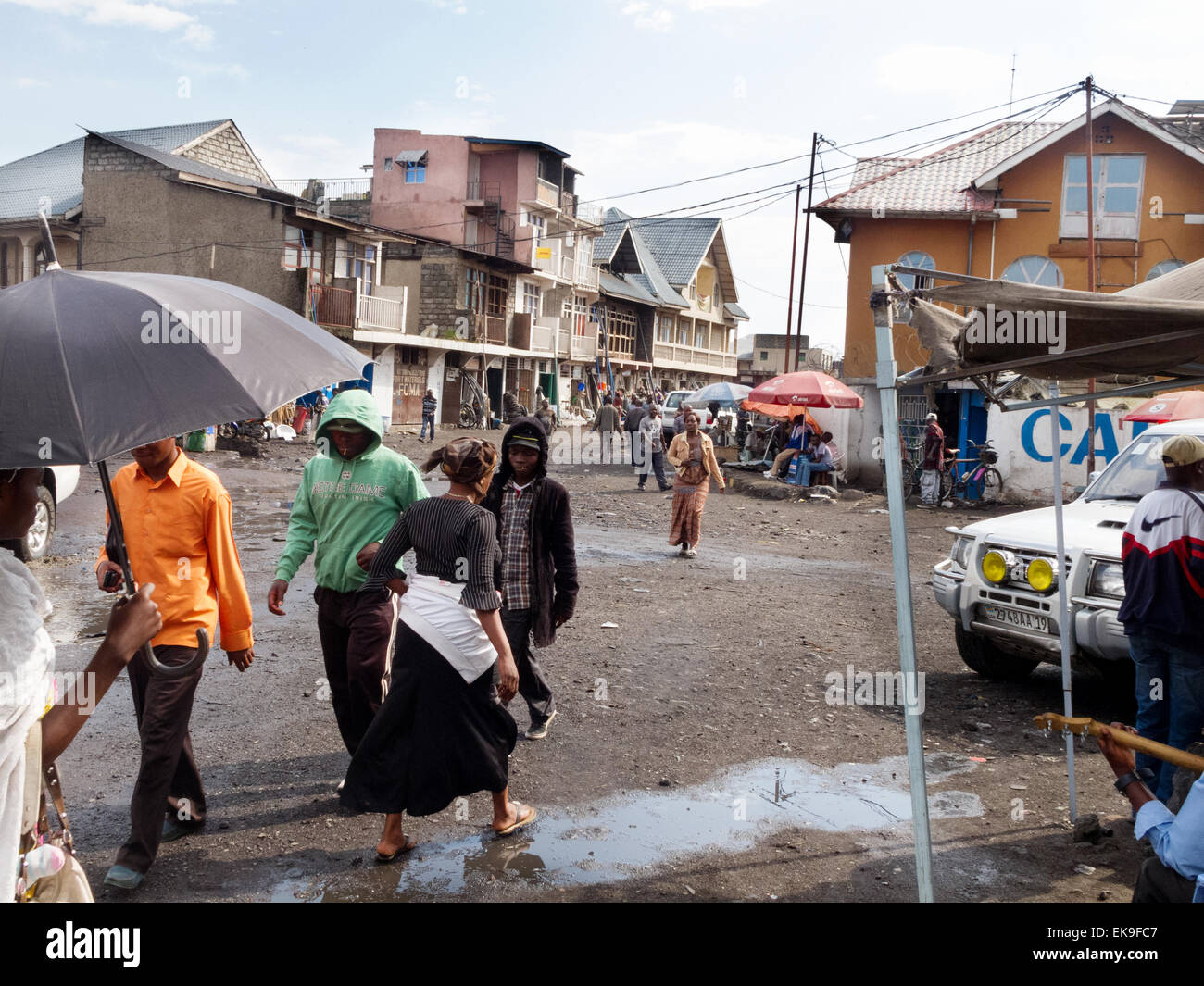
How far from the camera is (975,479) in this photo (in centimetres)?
2017

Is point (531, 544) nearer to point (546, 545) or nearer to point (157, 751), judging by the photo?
point (546, 545)

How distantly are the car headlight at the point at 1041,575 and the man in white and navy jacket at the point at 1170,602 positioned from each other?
4.72 feet

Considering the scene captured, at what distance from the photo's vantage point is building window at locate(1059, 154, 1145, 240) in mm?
22203

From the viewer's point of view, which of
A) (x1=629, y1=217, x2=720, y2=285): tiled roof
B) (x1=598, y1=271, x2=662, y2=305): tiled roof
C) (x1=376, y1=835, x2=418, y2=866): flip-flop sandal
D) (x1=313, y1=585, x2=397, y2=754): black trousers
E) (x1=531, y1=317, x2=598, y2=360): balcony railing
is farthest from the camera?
(x1=629, y1=217, x2=720, y2=285): tiled roof

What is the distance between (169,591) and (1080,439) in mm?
19034

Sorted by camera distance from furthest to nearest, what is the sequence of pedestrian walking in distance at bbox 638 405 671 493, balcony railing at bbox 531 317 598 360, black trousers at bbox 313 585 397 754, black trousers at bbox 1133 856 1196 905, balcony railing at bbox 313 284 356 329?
balcony railing at bbox 531 317 598 360 < balcony railing at bbox 313 284 356 329 < pedestrian walking in distance at bbox 638 405 671 493 < black trousers at bbox 313 585 397 754 < black trousers at bbox 1133 856 1196 905

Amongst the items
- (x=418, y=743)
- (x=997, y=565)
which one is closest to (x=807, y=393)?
(x=997, y=565)

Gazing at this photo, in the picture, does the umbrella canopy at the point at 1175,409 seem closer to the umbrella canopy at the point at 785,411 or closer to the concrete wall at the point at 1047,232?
the concrete wall at the point at 1047,232

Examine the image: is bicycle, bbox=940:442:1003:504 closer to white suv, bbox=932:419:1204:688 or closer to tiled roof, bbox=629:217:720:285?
white suv, bbox=932:419:1204:688

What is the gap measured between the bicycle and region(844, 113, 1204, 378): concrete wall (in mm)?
2797

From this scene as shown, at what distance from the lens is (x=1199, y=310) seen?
3.31m

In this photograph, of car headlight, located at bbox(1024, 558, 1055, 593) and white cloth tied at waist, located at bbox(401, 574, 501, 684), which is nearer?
white cloth tied at waist, located at bbox(401, 574, 501, 684)

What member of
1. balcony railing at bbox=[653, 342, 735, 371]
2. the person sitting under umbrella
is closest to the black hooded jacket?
the person sitting under umbrella
